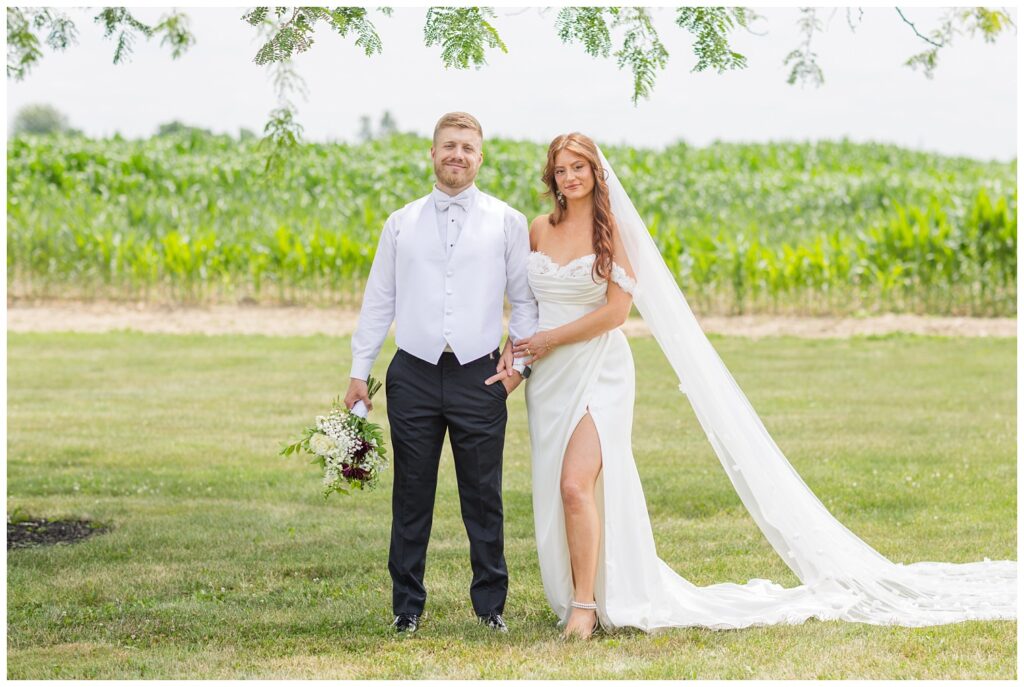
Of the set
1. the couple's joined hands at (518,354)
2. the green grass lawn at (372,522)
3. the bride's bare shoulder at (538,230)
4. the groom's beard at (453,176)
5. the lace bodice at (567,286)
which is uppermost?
the groom's beard at (453,176)

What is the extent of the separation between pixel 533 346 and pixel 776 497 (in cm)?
134

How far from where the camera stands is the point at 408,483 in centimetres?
501

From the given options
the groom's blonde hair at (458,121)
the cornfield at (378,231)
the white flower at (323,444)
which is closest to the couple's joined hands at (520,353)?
the white flower at (323,444)

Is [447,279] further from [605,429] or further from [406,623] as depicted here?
[406,623]

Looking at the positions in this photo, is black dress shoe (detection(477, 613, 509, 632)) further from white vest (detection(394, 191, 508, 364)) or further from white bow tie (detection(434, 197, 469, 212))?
white bow tie (detection(434, 197, 469, 212))

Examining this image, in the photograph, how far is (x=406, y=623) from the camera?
16.7 feet

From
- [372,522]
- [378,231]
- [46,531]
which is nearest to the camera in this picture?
[46,531]

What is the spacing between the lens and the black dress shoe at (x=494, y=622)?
505cm

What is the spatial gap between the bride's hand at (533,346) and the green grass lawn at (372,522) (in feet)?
3.73

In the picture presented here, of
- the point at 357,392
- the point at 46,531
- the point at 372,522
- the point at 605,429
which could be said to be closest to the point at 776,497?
the point at 605,429

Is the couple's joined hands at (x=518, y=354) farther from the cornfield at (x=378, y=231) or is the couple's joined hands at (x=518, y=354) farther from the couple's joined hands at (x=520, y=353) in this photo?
the cornfield at (x=378, y=231)

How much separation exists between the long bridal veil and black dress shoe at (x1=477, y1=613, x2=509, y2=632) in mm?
1190

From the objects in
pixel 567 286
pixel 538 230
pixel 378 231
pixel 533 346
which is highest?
pixel 378 231

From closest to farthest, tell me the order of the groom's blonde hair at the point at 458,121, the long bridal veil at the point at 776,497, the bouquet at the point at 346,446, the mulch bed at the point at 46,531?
the groom's blonde hair at the point at 458,121 < the bouquet at the point at 346,446 < the long bridal veil at the point at 776,497 < the mulch bed at the point at 46,531
